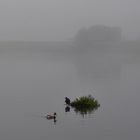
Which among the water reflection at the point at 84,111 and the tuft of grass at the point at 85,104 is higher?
the tuft of grass at the point at 85,104

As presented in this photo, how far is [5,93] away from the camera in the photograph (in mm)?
35406

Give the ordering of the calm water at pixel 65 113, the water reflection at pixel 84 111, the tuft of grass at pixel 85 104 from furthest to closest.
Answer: the tuft of grass at pixel 85 104 → the water reflection at pixel 84 111 → the calm water at pixel 65 113

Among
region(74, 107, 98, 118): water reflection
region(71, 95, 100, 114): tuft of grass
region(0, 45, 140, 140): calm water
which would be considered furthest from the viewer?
region(71, 95, 100, 114): tuft of grass

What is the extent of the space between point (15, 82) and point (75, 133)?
2017 cm

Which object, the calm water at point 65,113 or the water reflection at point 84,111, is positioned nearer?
the calm water at point 65,113

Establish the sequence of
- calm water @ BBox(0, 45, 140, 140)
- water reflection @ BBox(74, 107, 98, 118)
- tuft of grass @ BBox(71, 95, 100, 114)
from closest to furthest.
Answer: calm water @ BBox(0, 45, 140, 140) → water reflection @ BBox(74, 107, 98, 118) → tuft of grass @ BBox(71, 95, 100, 114)

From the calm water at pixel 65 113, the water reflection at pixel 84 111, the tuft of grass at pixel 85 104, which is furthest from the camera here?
the tuft of grass at pixel 85 104

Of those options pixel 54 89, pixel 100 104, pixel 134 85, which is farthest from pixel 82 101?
pixel 134 85

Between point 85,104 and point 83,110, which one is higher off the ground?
point 85,104

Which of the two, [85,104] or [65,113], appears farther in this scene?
[85,104]

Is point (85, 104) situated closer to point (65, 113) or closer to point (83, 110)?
point (83, 110)

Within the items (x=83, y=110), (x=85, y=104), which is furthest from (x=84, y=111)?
(x=85, y=104)

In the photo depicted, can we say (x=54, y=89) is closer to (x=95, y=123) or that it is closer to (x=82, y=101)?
(x=82, y=101)

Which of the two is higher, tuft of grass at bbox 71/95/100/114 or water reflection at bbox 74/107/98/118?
tuft of grass at bbox 71/95/100/114
